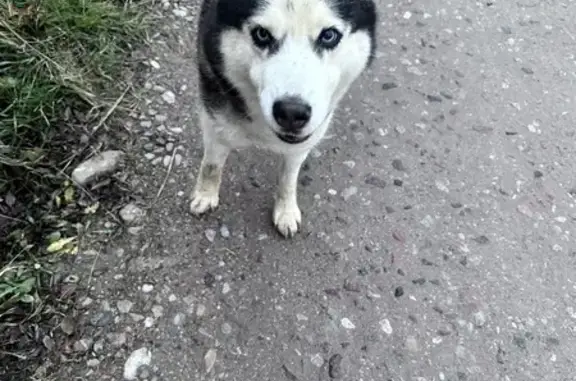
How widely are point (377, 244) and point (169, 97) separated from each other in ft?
2.98

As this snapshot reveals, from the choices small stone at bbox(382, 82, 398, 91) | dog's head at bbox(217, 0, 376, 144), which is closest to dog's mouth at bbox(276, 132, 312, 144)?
dog's head at bbox(217, 0, 376, 144)

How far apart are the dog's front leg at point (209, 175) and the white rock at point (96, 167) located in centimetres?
28

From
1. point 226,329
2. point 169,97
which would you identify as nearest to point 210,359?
point 226,329

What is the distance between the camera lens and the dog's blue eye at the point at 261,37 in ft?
6.07

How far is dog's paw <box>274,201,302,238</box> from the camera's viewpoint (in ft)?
8.03

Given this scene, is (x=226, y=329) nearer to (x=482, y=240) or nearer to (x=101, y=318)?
(x=101, y=318)

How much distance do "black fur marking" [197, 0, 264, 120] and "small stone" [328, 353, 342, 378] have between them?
0.73 meters

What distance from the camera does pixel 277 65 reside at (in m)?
1.83

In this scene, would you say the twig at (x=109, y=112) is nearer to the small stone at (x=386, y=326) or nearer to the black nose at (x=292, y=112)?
the black nose at (x=292, y=112)

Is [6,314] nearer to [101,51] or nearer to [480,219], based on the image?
[101,51]

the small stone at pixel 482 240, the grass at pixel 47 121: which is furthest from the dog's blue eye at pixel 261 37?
the small stone at pixel 482 240

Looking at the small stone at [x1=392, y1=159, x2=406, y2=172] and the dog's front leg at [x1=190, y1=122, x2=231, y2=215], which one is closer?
the dog's front leg at [x1=190, y1=122, x2=231, y2=215]

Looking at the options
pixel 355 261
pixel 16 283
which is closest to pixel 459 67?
pixel 355 261

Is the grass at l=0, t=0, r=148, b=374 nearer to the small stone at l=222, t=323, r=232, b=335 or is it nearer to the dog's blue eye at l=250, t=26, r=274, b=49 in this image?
the small stone at l=222, t=323, r=232, b=335
